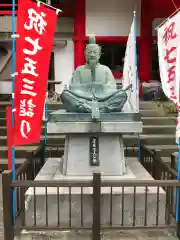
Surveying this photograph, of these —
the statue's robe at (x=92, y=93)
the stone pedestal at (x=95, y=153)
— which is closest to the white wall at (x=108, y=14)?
the statue's robe at (x=92, y=93)

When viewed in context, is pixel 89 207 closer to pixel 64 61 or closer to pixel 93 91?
pixel 93 91

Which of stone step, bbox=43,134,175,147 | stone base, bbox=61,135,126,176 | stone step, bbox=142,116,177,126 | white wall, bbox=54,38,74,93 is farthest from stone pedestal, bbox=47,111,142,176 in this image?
white wall, bbox=54,38,74,93

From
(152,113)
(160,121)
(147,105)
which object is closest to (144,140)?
(160,121)

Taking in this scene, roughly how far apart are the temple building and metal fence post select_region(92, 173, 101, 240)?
747 cm

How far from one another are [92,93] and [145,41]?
639 centimetres

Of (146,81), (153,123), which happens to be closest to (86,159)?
(153,123)

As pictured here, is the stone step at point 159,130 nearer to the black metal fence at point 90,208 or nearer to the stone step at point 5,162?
the stone step at point 5,162

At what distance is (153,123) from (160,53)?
4.65 m

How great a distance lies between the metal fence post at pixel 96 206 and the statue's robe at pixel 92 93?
1300 mm

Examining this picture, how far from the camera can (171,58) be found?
3742mm

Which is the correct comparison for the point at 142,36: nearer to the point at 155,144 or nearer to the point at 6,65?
the point at 155,144

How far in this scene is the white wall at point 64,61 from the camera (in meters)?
10.9

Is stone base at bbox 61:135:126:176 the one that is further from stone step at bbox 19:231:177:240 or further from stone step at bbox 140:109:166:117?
stone step at bbox 140:109:166:117

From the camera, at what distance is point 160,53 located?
4105mm
